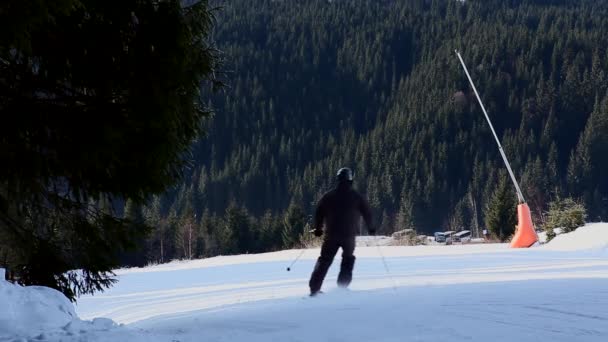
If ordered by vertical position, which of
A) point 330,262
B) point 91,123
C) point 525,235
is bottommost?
point 525,235

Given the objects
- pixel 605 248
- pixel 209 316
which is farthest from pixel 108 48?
pixel 605 248

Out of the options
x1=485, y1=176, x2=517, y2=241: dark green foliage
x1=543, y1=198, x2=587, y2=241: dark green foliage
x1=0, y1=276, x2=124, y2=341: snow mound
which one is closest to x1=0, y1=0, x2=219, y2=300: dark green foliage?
x1=0, y1=276, x2=124, y2=341: snow mound

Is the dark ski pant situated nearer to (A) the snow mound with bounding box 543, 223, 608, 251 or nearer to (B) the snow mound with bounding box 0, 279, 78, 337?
(B) the snow mound with bounding box 0, 279, 78, 337

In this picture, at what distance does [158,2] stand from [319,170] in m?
171

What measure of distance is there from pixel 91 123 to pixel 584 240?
1413 centimetres

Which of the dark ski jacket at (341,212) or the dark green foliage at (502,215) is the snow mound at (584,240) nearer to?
the dark ski jacket at (341,212)

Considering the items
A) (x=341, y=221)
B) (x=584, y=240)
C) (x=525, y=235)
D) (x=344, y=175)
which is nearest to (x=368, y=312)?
(x=341, y=221)

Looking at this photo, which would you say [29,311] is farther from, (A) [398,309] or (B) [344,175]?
(B) [344,175]

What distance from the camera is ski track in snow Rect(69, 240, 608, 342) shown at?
241 inches

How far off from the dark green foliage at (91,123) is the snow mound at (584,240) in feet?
38.6

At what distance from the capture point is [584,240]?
17.8m

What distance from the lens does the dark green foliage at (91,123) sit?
6.51 metres

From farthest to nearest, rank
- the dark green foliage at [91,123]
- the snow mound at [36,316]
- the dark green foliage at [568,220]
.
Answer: the dark green foliage at [568,220]
the dark green foliage at [91,123]
the snow mound at [36,316]

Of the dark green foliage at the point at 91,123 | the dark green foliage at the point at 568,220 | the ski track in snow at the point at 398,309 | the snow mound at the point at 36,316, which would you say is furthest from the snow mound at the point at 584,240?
the snow mound at the point at 36,316
